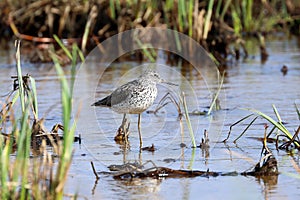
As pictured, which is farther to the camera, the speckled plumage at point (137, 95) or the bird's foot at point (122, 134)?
the bird's foot at point (122, 134)

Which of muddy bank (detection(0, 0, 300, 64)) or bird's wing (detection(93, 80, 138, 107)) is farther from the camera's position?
muddy bank (detection(0, 0, 300, 64))

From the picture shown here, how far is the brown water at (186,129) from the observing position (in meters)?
4.88

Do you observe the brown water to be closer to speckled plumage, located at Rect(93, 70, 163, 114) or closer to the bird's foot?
the bird's foot

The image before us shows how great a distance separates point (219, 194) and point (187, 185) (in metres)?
0.29

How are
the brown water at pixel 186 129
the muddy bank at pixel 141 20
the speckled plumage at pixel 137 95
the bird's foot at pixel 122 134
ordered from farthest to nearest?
1. the muddy bank at pixel 141 20
2. the bird's foot at pixel 122 134
3. the speckled plumage at pixel 137 95
4. the brown water at pixel 186 129

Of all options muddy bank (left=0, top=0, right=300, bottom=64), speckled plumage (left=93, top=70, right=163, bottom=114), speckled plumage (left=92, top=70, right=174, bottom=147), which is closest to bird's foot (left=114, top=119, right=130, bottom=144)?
speckled plumage (left=92, top=70, right=174, bottom=147)

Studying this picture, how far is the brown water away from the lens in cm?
488

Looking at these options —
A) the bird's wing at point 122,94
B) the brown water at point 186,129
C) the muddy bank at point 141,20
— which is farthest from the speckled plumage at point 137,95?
the muddy bank at point 141,20

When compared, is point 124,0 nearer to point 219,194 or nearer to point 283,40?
point 283,40

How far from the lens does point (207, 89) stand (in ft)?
28.9

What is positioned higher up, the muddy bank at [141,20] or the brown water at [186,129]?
the muddy bank at [141,20]

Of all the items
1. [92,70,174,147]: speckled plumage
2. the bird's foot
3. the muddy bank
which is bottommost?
the bird's foot

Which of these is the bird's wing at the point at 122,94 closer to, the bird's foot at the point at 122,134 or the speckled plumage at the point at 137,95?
the speckled plumage at the point at 137,95

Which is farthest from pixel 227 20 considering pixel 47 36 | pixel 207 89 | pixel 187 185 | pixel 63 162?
pixel 63 162
